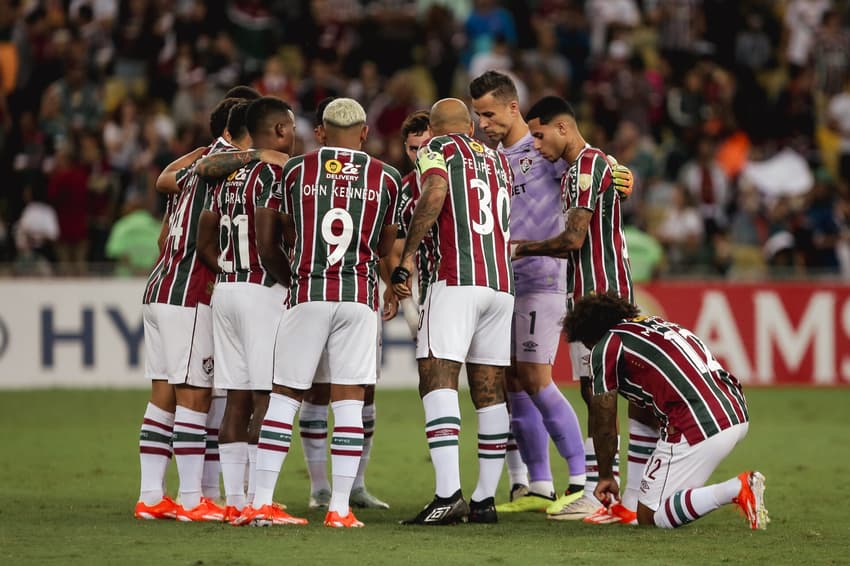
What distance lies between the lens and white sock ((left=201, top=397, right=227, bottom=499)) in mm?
8836

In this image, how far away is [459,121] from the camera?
28.5ft

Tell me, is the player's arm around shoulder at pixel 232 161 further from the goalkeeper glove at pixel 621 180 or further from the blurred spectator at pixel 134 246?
the blurred spectator at pixel 134 246

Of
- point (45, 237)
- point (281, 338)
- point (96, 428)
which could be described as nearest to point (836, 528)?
point (281, 338)

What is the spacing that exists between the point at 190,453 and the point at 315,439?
3.58 feet

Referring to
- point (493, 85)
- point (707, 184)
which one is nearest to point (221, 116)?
point (493, 85)

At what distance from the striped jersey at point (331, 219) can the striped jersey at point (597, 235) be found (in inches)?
59.5

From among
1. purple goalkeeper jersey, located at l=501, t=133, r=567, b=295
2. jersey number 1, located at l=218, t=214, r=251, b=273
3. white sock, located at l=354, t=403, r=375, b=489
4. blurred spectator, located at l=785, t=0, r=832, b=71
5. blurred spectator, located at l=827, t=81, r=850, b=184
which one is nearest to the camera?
jersey number 1, located at l=218, t=214, r=251, b=273

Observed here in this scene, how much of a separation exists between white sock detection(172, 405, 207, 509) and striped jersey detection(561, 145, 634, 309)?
8.52 ft

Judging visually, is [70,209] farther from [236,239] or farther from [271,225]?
[271,225]

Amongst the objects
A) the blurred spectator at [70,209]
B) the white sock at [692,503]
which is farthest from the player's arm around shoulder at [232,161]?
the blurred spectator at [70,209]

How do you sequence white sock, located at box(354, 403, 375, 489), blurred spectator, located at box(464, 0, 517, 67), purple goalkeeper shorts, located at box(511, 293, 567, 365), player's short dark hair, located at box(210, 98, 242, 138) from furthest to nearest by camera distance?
blurred spectator, located at box(464, 0, 517, 67)
white sock, located at box(354, 403, 375, 489)
purple goalkeeper shorts, located at box(511, 293, 567, 365)
player's short dark hair, located at box(210, 98, 242, 138)

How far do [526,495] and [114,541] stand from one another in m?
3.12

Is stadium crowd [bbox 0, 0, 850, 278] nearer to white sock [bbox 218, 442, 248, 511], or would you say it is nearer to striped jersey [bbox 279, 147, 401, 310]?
white sock [bbox 218, 442, 248, 511]

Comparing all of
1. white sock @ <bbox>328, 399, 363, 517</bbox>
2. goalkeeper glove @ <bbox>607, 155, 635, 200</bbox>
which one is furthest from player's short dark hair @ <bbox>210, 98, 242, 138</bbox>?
goalkeeper glove @ <bbox>607, 155, 635, 200</bbox>
